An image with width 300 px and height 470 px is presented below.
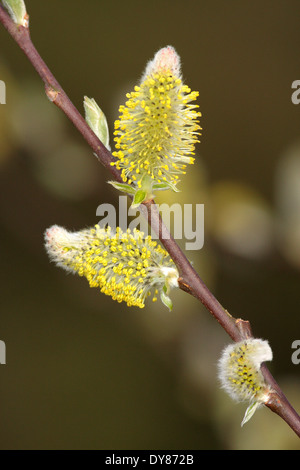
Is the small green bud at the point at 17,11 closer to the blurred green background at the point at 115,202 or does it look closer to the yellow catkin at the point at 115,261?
the yellow catkin at the point at 115,261

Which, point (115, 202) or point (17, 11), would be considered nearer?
point (17, 11)

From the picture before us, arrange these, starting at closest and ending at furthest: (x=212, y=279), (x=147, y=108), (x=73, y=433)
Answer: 1. (x=147, y=108)
2. (x=212, y=279)
3. (x=73, y=433)

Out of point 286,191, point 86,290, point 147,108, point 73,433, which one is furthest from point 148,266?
point 73,433

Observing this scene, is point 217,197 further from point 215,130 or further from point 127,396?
point 127,396

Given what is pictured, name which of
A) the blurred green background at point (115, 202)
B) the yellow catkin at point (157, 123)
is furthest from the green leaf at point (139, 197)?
the blurred green background at point (115, 202)

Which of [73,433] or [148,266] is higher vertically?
[148,266]

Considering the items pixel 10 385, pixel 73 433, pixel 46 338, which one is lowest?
pixel 73 433

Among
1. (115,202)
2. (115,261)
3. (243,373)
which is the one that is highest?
(115,202)

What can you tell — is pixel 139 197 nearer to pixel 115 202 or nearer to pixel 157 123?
pixel 157 123

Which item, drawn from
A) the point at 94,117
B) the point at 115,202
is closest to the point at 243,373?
the point at 94,117
